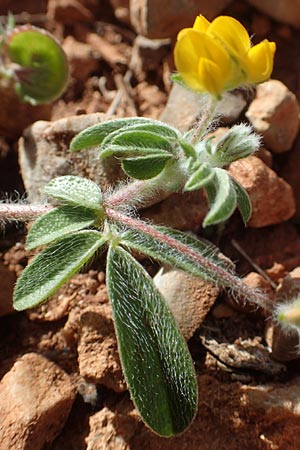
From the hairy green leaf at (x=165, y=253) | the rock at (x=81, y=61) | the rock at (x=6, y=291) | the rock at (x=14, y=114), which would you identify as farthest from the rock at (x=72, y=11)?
the hairy green leaf at (x=165, y=253)

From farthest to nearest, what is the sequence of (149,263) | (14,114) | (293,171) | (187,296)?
(14,114) < (293,171) < (149,263) < (187,296)

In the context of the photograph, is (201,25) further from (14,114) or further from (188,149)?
(14,114)

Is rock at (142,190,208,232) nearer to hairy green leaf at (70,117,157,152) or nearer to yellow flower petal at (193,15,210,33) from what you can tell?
hairy green leaf at (70,117,157,152)

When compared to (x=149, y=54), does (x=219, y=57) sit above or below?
above

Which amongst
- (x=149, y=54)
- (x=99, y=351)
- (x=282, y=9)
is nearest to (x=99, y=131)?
(x=99, y=351)

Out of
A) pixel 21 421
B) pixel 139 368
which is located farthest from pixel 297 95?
pixel 21 421

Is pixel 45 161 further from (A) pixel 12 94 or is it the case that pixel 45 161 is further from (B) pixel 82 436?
(B) pixel 82 436

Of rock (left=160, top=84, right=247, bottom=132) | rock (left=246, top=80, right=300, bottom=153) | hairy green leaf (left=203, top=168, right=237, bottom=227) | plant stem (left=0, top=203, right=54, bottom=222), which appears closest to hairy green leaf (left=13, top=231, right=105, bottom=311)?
plant stem (left=0, top=203, right=54, bottom=222)
